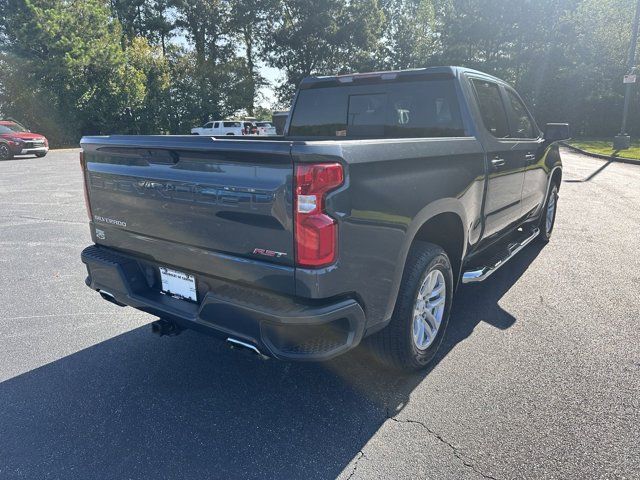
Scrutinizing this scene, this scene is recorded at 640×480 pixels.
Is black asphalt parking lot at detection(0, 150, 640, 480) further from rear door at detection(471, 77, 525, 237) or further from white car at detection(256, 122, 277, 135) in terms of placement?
white car at detection(256, 122, 277, 135)

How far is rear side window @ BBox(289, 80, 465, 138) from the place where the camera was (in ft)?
12.2

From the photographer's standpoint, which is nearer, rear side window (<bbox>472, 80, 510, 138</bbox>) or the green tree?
rear side window (<bbox>472, 80, 510, 138</bbox>)

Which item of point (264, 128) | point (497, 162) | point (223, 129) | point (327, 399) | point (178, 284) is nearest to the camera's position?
point (178, 284)

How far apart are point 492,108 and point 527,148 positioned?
2.21 feet

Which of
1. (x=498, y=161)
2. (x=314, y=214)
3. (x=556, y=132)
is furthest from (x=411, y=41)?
(x=314, y=214)

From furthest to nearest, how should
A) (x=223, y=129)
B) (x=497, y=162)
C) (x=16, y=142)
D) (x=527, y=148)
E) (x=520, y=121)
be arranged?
(x=223, y=129)
(x=16, y=142)
(x=520, y=121)
(x=527, y=148)
(x=497, y=162)

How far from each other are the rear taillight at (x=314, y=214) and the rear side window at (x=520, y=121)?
2971mm

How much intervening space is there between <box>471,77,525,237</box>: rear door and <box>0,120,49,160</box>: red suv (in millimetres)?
20616

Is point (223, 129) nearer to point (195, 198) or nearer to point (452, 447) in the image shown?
point (195, 198)

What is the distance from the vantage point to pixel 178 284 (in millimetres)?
2688

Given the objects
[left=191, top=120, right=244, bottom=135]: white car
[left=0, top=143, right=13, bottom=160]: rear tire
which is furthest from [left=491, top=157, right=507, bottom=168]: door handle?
[left=191, top=120, right=244, bottom=135]: white car

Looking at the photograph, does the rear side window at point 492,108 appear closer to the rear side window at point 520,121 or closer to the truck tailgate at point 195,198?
the rear side window at point 520,121

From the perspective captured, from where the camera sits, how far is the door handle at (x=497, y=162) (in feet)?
12.0

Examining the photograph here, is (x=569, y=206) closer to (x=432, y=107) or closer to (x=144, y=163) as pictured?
(x=432, y=107)
